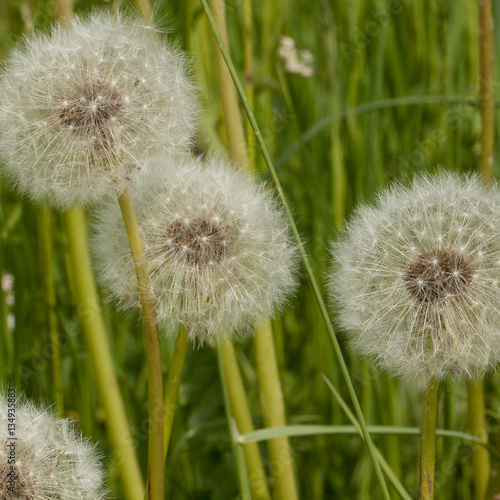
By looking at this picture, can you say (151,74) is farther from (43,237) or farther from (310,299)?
(310,299)

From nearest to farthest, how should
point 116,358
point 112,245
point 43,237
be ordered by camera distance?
1. point 112,245
2. point 43,237
3. point 116,358

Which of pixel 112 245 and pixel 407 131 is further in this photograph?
pixel 407 131

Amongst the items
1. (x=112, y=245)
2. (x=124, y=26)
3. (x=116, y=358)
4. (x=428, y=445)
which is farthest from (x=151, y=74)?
(x=116, y=358)

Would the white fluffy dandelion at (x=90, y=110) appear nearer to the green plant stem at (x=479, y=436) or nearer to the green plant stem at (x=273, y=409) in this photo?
the green plant stem at (x=273, y=409)

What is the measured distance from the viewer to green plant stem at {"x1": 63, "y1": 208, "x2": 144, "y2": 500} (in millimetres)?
1680

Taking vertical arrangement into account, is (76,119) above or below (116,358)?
above

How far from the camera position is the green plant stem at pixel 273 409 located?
1.63 meters

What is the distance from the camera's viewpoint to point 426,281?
1.22 metres

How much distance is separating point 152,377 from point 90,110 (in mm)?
495

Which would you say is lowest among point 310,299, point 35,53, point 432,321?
point 432,321

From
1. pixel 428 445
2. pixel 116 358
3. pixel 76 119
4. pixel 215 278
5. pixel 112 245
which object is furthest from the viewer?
pixel 116 358

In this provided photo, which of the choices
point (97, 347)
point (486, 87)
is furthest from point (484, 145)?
point (97, 347)

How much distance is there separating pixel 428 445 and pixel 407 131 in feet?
5.23

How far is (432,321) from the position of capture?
3.95ft
